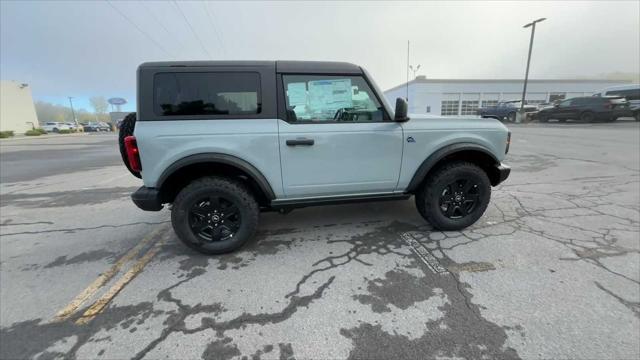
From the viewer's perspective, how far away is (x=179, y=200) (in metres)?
2.88

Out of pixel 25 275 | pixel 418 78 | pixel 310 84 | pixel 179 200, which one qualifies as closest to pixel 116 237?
pixel 25 275

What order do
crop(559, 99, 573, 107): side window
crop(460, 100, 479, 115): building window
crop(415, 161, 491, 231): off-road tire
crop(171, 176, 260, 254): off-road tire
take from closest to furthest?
crop(171, 176, 260, 254): off-road tire, crop(415, 161, 491, 231): off-road tire, crop(559, 99, 573, 107): side window, crop(460, 100, 479, 115): building window

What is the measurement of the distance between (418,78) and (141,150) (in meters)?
52.5

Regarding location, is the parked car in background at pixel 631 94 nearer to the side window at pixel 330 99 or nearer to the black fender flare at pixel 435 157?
the black fender flare at pixel 435 157

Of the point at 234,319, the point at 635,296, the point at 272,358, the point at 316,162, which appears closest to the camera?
the point at 272,358

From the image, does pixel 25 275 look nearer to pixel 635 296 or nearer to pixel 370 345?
pixel 370 345

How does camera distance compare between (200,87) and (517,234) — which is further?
(517,234)

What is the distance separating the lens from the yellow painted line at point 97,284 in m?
2.25

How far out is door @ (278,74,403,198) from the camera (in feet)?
9.72

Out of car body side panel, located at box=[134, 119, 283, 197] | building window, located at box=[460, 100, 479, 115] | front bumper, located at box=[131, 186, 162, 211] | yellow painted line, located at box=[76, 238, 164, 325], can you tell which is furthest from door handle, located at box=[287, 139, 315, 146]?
building window, located at box=[460, 100, 479, 115]

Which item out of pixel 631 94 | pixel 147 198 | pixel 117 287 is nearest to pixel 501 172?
pixel 147 198

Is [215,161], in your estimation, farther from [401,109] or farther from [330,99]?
[401,109]

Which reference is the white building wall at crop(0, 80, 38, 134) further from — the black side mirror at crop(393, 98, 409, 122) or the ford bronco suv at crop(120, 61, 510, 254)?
the black side mirror at crop(393, 98, 409, 122)

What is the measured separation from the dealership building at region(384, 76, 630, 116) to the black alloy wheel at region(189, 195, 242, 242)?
48418 mm
